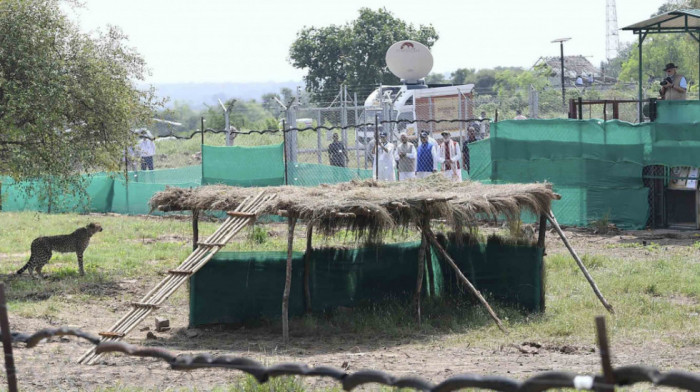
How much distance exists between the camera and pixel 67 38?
14.7 m

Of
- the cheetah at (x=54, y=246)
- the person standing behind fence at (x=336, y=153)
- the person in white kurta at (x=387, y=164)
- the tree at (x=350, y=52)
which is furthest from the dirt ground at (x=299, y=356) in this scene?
the tree at (x=350, y=52)

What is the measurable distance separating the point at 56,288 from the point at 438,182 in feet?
20.5

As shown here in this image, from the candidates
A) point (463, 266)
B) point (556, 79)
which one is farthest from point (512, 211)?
point (556, 79)

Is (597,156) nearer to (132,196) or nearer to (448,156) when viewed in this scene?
(448,156)

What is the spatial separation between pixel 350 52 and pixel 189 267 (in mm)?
36936

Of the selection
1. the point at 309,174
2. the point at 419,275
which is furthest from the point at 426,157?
the point at 419,275

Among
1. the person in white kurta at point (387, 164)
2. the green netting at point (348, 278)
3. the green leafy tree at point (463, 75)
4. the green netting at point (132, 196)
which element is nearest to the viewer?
the green netting at point (348, 278)

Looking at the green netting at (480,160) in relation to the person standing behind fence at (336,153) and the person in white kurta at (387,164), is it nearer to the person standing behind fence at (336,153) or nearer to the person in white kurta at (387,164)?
the person in white kurta at (387,164)


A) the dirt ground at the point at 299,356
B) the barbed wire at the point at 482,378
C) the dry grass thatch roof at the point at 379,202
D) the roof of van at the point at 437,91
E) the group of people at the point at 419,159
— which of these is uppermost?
the roof of van at the point at 437,91

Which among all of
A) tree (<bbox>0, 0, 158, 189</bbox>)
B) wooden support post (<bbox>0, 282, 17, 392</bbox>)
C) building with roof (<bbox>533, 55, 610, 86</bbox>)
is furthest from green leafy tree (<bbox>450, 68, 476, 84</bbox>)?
wooden support post (<bbox>0, 282, 17, 392</bbox>)

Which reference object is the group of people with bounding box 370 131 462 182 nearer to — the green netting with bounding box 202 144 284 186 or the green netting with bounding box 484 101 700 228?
the green netting with bounding box 484 101 700 228

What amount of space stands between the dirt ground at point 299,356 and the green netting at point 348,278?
412mm

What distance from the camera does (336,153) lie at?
2417cm

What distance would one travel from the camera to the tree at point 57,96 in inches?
544
